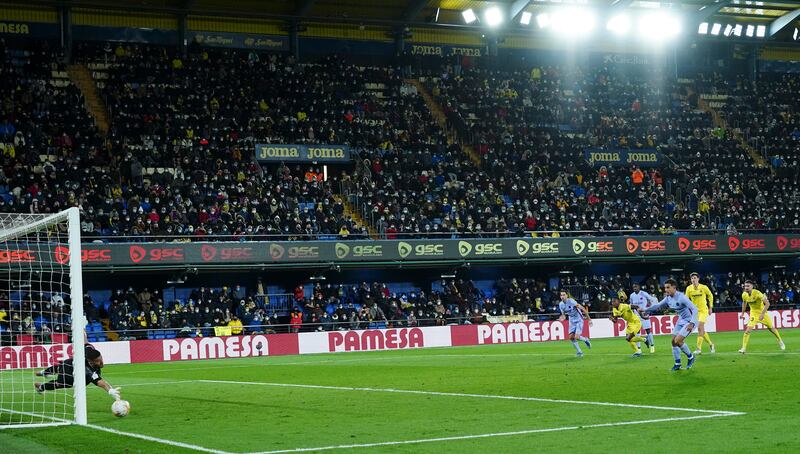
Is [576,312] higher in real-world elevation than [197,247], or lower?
lower

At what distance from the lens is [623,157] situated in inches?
2297

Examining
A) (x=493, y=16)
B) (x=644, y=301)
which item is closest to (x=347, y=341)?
(x=644, y=301)

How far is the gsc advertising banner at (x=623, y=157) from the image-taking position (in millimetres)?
57625

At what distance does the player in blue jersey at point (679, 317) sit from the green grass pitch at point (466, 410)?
0.43 metres

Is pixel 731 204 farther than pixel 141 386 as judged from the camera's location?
Yes

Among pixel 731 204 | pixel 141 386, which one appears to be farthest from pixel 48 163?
pixel 731 204

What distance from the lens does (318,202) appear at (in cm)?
4762

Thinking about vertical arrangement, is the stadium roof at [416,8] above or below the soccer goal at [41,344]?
above

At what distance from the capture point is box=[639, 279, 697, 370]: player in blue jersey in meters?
21.3

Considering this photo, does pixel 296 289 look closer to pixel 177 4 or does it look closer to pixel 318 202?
pixel 318 202

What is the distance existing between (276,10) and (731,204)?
86.6 feet

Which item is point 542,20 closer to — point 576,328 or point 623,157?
point 623,157

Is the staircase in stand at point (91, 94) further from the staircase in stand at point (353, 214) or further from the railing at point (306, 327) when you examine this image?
the railing at point (306, 327)

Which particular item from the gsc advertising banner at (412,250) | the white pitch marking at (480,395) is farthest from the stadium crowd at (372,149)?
the white pitch marking at (480,395)
